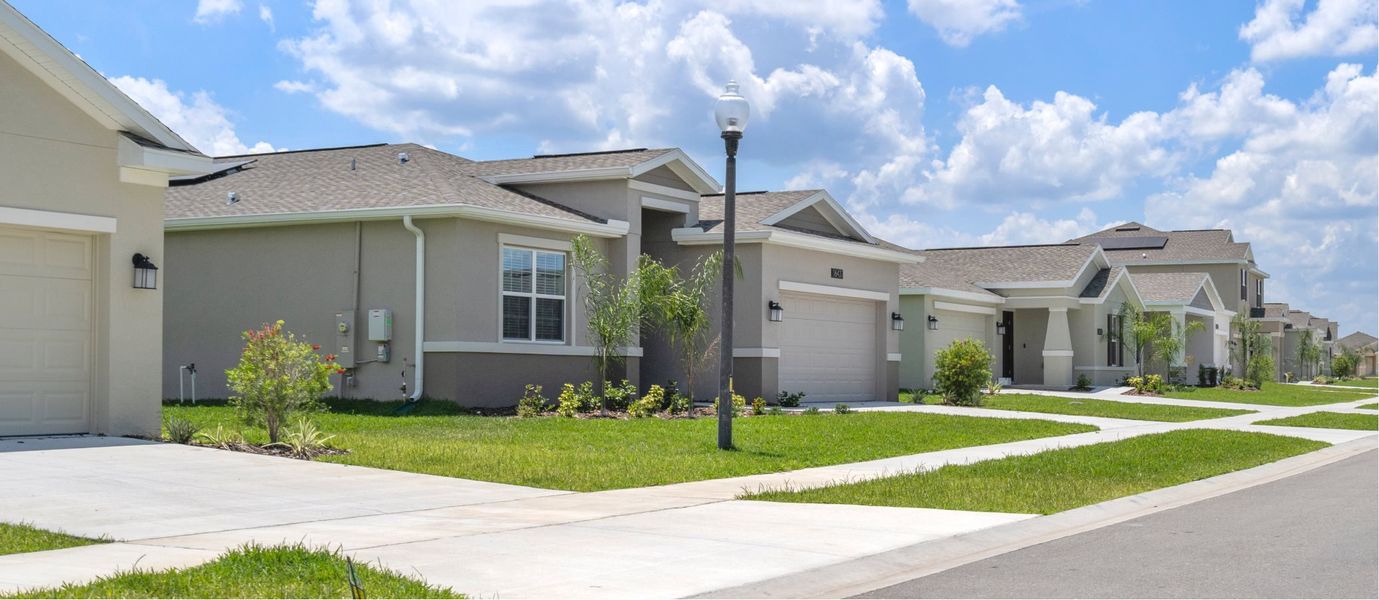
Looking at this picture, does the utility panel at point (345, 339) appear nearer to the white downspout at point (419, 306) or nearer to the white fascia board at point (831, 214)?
the white downspout at point (419, 306)

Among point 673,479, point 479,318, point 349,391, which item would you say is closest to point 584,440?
point 673,479

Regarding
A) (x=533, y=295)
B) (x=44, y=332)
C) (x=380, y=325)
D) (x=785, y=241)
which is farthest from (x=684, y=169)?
(x=44, y=332)

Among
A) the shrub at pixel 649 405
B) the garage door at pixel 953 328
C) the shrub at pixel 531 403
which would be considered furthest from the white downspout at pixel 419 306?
the garage door at pixel 953 328

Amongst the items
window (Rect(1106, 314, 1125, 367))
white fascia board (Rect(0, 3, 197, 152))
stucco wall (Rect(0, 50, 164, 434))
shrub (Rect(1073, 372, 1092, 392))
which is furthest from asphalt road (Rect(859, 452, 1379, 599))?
window (Rect(1106, 314, 1125, 367))

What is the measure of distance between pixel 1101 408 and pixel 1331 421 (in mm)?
4503

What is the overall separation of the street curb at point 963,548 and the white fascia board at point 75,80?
1096 centimetres

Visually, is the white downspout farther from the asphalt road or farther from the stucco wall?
the asphalt road

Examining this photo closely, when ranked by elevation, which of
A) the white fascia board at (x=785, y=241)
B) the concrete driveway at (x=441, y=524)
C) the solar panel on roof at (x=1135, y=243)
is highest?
the solar panel on roof at (x=1135, y=243)

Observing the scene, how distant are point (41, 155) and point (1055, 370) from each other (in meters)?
31.2

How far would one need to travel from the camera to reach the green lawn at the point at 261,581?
7047mm

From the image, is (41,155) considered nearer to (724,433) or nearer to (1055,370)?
(724,433)

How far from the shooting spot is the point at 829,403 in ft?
91.7

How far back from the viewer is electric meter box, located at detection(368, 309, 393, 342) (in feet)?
72.7

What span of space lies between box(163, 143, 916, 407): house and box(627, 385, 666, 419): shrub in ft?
5.56
